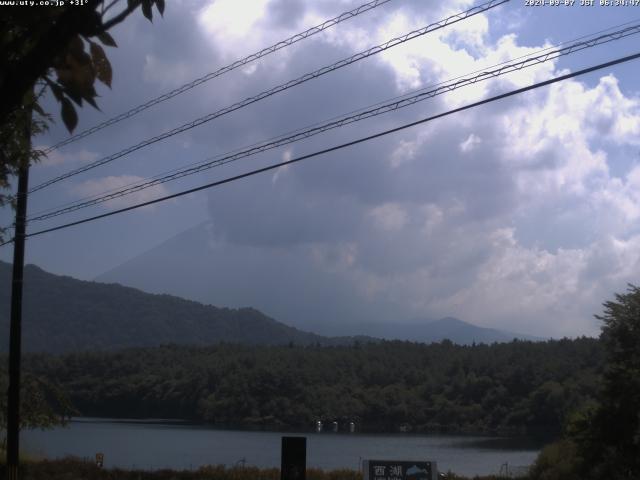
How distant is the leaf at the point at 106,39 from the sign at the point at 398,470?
1285 centimetres

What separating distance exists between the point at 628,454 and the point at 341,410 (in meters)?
58.6

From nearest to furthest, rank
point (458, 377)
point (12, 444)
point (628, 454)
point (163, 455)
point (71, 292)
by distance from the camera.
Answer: point (12, 444) → point (628, 454) → point (163, 455) → point (458, 377) → point (71, 292)

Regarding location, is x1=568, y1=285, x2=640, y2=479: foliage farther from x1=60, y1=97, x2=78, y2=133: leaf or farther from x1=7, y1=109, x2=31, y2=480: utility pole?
x1=60, y1=97, x2=78, y2=133: leaf

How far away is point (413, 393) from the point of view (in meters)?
78.0

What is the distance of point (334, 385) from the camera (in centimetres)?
8250

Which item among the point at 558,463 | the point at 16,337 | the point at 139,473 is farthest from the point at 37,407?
the point at 558,463

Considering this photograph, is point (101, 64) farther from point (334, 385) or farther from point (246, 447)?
point (334, 385)

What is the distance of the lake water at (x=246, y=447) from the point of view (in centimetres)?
4103

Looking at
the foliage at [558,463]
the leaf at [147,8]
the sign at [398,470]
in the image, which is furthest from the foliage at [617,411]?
the leaf at [147,8]

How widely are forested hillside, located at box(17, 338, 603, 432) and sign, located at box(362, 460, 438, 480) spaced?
44.1 m

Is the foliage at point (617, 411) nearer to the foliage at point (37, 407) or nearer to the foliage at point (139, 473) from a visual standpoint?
the foliage at point (139, 473)

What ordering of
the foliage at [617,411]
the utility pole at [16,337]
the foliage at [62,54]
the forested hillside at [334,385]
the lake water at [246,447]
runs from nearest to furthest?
the foliage at [62,54], the utility pole at [16,337], the foliage at [617,411], the lake water at [246,447], the forested hillside at [334,385]

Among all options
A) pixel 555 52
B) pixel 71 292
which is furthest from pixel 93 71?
pixel 71 292

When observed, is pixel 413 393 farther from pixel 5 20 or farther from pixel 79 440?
pixel 5 20
